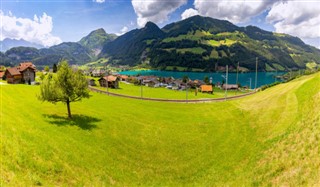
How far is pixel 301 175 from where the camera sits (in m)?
19.3

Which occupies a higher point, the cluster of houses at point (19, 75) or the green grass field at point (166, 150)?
the cluster of houses at point (19, 75)

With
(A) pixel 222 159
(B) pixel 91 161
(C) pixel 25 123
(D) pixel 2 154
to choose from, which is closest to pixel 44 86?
(C) pixel 25 123

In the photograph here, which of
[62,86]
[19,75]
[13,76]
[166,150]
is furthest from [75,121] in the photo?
[19,75]

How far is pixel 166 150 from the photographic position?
36750 mm

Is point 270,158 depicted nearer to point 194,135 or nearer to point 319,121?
point 319,121

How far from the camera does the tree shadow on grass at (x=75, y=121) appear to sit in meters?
42.3

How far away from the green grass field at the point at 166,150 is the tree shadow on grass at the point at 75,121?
17cm

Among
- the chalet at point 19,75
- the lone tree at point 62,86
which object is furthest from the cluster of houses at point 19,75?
the lone tree at point 62,86

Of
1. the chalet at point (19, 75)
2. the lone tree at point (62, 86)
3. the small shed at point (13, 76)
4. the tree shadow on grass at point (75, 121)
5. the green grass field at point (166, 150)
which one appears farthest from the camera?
the chalet at point (19, 75)

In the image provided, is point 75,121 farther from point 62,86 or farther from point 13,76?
point 13,76

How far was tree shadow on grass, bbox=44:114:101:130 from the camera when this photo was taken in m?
42.3

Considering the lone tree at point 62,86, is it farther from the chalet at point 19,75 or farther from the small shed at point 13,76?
the chalet at point 19,75

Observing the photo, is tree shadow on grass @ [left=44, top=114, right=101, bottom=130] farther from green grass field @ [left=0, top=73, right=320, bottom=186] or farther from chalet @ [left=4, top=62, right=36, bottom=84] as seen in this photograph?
chalet @ [left=4, top=62, right=36, bottom=84]

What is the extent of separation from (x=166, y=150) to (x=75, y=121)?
19.6 m
